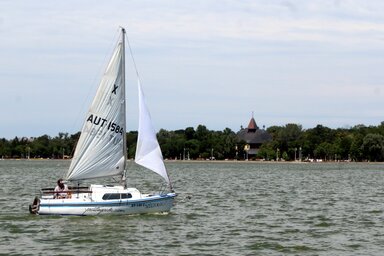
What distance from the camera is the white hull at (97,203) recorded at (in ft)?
159

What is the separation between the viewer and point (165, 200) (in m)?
50.4

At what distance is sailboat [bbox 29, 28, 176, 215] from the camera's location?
49.1 m

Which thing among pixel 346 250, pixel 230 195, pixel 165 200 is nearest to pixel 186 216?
Result: pixel 165 200

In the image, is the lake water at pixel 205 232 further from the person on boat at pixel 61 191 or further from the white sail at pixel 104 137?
the white sail at pixel 104 137

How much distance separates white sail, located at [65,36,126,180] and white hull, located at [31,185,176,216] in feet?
4.63

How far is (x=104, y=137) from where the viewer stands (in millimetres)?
49969

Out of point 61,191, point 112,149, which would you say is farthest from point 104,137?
point 61,191

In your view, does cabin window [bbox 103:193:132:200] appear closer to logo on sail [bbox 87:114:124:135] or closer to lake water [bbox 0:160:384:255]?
lake water [bbox 0:160:384:255]

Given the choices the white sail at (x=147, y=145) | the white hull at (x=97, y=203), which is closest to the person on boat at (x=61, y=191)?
the white hull at (x=97, y=203)

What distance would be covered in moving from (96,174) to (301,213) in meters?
15.6

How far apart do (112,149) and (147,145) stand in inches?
84.2

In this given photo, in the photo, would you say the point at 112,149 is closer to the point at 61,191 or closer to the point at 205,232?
the point at 61,191

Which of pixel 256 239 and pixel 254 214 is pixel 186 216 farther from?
pixel 256 239

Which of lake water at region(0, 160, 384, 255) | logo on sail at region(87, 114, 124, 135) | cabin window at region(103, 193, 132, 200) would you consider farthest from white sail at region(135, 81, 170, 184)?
lake water at region(0, 160, 384, 255)
